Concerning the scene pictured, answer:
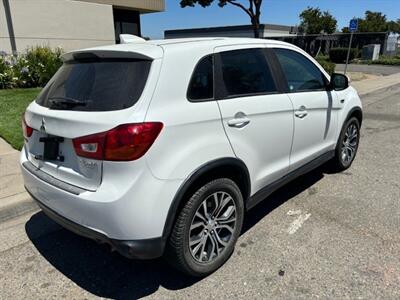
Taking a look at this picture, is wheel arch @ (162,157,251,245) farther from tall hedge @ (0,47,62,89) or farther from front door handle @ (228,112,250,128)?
tall hedge @ (0,47,62,89)

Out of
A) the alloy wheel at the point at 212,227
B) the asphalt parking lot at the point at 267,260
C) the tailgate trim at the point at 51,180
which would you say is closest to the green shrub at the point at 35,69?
the asphalt parking lot at the point at 267,260

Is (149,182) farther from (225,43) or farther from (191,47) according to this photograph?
(225,43)

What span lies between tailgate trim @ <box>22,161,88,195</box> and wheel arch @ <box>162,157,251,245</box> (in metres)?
0.61

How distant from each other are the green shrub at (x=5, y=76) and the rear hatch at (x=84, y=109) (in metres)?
9.01

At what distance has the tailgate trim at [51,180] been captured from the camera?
2.40m

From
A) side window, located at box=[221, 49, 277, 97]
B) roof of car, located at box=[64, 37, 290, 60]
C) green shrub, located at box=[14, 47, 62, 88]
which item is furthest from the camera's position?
green shrub, located at box=[14, 47, 62, 88]

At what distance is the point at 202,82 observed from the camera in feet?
8.51

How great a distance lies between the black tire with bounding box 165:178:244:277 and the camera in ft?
8.03

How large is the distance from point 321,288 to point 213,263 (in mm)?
809

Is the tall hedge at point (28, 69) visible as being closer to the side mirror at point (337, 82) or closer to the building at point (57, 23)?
the building at point (57, 23)

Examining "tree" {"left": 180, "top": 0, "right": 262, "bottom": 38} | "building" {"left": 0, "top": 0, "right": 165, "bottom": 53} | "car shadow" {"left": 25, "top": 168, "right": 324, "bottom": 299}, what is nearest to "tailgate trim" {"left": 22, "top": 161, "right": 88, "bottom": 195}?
"car shadow" {"left": 25, "top": 168, "right": 324, "bottom": 299}

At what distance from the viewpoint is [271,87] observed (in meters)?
3.20

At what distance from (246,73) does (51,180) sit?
1768 millimetres

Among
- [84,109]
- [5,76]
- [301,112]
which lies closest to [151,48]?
[84,109]
